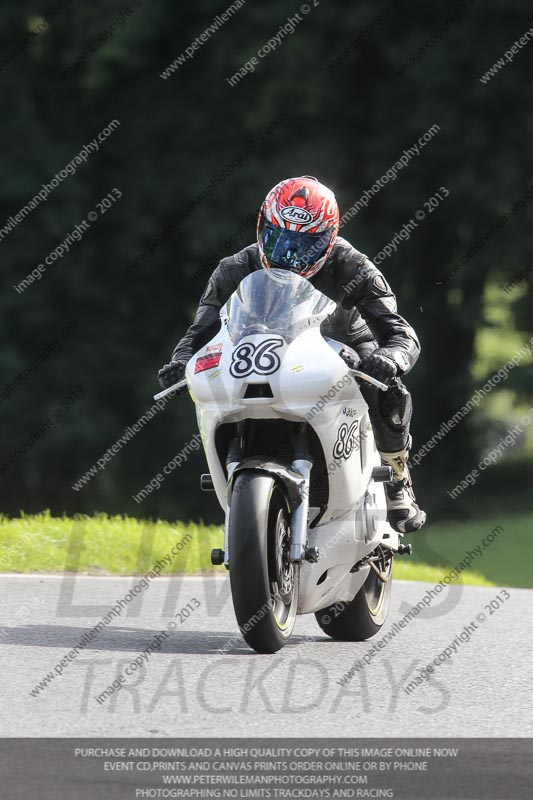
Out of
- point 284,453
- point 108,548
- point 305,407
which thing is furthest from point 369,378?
point 108,548

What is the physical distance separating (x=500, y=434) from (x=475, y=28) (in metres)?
6.39

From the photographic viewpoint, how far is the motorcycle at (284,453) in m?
5.82

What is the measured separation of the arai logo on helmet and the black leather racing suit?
0.28m

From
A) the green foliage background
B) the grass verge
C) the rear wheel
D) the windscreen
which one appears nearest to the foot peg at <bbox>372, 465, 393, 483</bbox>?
the rear wheel

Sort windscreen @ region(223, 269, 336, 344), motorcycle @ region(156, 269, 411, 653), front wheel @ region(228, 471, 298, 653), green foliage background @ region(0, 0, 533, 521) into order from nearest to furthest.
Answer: front wheel @ region(228, 471, 298, 653) < motorcycle @ region(156, 269, 411, 653) < windscreen @ region(223, 269, 336, 344) < green foliage background @ region(0, 0, 533, 521)

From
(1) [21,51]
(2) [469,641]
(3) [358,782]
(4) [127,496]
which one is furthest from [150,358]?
(3) [358,782]

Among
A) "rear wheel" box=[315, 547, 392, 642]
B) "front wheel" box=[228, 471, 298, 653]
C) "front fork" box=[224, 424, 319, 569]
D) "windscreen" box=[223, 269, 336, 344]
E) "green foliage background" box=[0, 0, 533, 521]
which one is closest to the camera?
"front wheel" box=[228, 471, 298, 653]

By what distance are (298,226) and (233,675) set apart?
2.07 m

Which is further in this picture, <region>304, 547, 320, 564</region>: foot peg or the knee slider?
the knee slider

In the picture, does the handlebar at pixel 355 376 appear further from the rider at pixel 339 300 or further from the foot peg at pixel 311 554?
the foot peg at pixel 311 554

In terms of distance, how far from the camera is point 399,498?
709 cm

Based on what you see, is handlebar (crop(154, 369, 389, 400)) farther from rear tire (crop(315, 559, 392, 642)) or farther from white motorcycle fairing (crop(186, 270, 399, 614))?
rear tire (crop(315, 559, 392, 642))

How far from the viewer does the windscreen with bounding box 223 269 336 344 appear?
20.3ft

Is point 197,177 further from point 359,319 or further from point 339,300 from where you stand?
point 339,300
